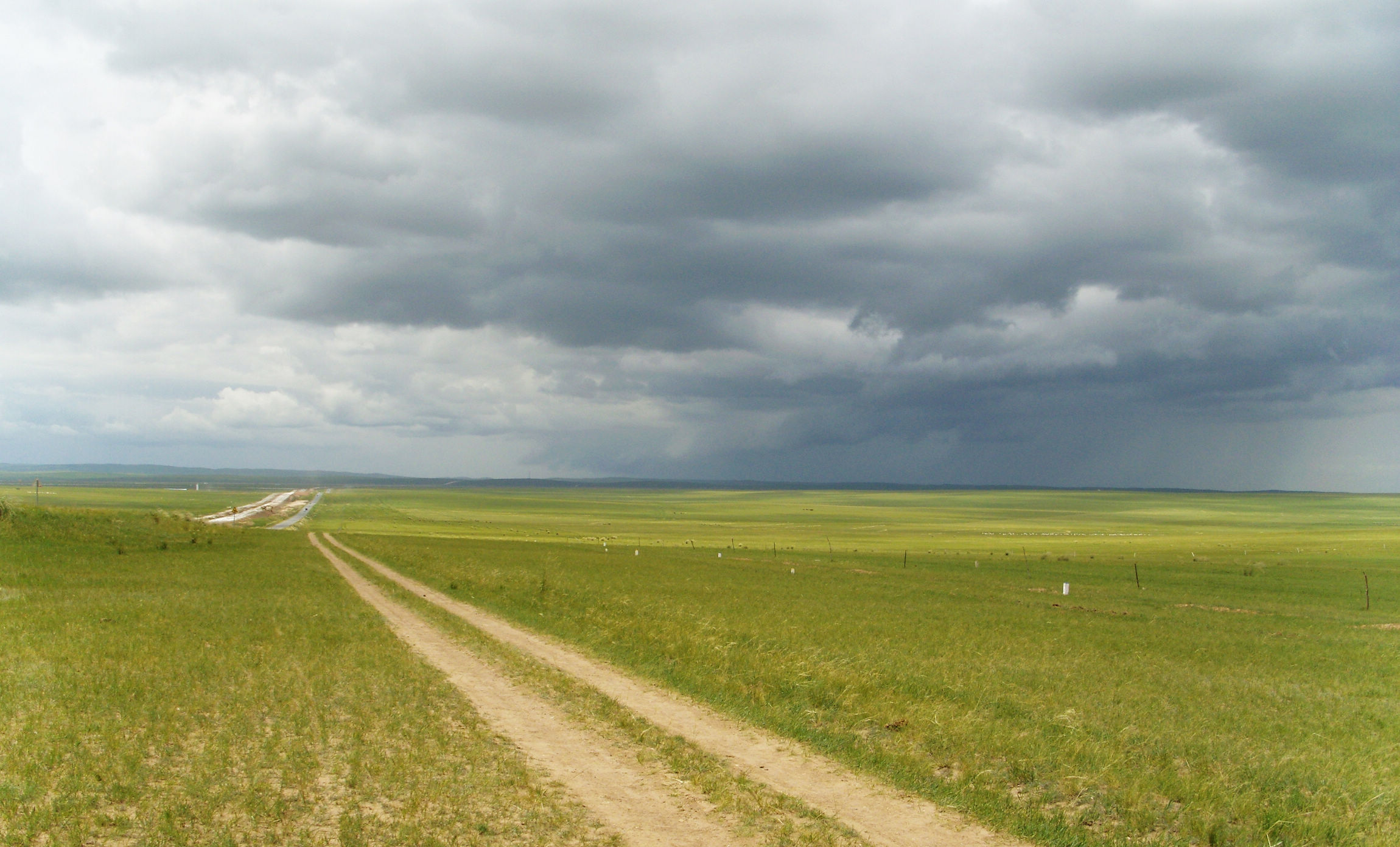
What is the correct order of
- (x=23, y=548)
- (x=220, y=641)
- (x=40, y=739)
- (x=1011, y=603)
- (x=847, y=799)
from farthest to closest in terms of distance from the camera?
(x=23, y=548), (x=1011, y=603), (x=220, y=641), (x=40, y=739), (x=847, y=799)

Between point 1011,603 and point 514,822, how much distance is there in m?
43.6

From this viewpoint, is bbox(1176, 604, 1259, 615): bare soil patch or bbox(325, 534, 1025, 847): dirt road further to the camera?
Answer: bbox(1176, 604, 1259, 615): bare soil patch

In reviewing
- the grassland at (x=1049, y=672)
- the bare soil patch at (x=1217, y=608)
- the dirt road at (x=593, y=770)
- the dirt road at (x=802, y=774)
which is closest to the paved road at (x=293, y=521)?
the grassland at (x=1049, y=672)

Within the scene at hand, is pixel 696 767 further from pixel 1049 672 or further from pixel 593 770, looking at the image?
pixel 1049 672

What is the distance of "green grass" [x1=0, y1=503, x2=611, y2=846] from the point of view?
1106cm

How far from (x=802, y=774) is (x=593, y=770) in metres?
3.47

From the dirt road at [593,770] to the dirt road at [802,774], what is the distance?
164 cm

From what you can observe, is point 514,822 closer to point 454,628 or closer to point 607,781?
point 607,781

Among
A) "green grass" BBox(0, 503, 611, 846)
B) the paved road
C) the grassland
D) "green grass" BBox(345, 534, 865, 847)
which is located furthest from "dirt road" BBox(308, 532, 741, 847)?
the paved road

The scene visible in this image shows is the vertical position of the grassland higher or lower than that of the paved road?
higher

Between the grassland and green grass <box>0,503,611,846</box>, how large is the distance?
6.00 metres

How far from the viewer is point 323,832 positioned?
35.5 ft

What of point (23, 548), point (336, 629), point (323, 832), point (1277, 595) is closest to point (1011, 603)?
point (1277, 595)

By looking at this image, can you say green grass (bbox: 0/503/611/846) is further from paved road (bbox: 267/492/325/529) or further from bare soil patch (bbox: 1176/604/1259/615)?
paved road (bbox: 267/492/325/529)
